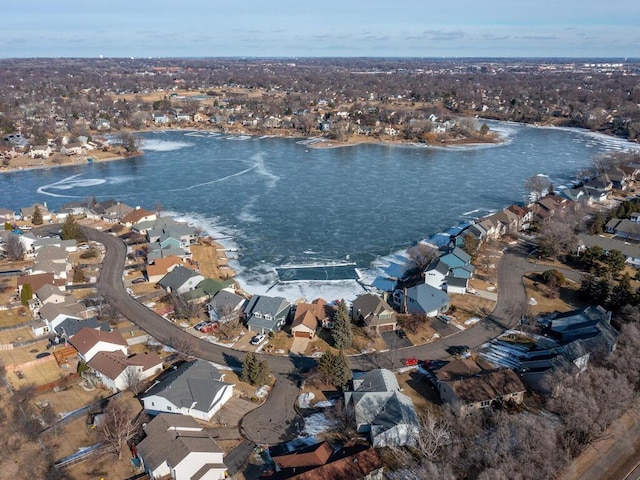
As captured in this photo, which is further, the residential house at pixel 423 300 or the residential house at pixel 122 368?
the residential house at pixel 423 300

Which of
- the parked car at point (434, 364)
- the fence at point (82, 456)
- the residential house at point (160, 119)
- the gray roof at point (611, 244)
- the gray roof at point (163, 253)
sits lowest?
the parked car at point (434, 364)

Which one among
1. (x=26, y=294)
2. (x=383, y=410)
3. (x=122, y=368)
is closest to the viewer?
(x=383, y=410)

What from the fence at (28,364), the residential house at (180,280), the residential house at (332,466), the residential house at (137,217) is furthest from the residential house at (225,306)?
the residential house at (137,217)

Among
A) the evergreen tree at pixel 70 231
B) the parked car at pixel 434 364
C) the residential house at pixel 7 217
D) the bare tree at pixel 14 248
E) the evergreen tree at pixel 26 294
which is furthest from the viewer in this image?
the residential house at pixel 7 217

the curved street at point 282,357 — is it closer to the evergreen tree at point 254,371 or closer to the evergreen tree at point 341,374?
the evergreen tree at point 254,371

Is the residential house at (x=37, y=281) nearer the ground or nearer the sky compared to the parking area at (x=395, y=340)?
nearer the sky

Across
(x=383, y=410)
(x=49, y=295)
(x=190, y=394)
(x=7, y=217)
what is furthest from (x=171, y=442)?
(x=7, y=217)

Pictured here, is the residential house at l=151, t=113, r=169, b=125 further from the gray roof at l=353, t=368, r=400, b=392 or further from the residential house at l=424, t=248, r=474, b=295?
the gray roof at l=353, t=368, r=400, b=392

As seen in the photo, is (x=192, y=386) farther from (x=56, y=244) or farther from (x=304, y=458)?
(x=56, y=244)
